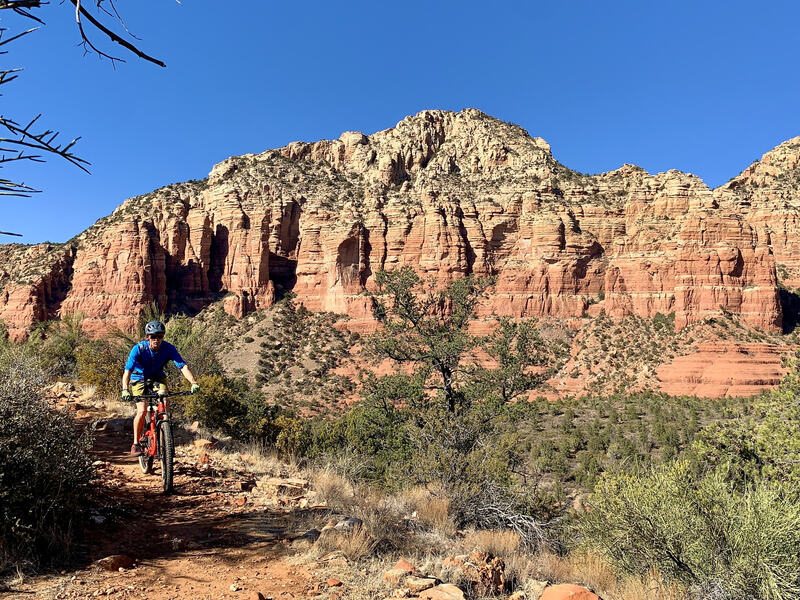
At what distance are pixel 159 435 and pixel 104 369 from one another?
1153 cm

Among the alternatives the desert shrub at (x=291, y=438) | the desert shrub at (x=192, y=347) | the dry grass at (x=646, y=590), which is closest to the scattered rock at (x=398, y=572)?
the dry grass at (x=646, y=590)

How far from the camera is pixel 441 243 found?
54031 millimetres

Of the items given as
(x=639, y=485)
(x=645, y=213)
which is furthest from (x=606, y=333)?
(x=639, y=485)

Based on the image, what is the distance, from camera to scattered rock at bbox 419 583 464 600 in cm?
→ 367

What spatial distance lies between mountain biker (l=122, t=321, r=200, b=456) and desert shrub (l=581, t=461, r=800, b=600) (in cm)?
583

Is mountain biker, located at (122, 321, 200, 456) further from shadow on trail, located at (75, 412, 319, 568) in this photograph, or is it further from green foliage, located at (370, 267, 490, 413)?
green foliage, located at (370, 267, 490, 413)

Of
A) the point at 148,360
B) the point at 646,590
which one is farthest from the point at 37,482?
the point at 646,590

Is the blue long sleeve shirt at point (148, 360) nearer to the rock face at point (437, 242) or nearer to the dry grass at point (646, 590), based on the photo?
the dry grass at point (646, 590)

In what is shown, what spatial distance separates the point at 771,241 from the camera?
54.0 metres

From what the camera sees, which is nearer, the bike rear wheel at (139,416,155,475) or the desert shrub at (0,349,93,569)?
the desert shrub at (0,349,93,569)

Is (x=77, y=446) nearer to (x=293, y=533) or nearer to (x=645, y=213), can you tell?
(x=293, y=533)

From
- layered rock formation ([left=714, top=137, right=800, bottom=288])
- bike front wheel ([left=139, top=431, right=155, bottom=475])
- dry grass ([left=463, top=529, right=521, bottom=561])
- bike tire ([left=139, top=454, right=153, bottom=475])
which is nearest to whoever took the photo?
dry grass ([left=463, top=529, right=521, bottom=561])

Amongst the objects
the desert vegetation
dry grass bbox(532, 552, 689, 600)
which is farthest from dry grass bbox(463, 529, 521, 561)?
dry grass bbox(532, 552, 689, 600)

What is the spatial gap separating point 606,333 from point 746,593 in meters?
45.6
